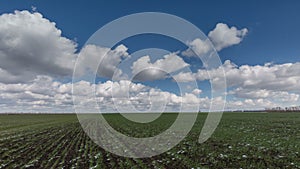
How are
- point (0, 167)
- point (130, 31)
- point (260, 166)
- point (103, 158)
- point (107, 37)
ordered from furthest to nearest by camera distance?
point (130, 31), point (107, 37), point (103, 158), point (0, 167), point (260, 166)

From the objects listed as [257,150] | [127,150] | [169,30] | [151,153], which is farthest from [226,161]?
[169,30]

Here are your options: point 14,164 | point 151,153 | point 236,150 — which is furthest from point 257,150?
point 14,164

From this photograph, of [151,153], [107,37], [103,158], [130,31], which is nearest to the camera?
[103,158]

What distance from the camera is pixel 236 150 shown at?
53.5 ft

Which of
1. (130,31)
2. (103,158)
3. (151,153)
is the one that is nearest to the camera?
(103,158)

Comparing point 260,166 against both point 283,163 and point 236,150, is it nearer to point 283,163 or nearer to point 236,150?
point 283,163

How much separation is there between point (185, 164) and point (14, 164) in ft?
35.9

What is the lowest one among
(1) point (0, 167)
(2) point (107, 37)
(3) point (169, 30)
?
(1) point (0, 167)

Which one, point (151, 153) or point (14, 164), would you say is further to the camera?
point (151, 153)

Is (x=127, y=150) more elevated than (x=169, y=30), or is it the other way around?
(x=169, y=30)

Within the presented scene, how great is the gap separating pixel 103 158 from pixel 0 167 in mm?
6194

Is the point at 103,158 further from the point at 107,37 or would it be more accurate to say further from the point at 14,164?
the point at 107,37

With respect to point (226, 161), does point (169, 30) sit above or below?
above

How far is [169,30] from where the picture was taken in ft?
89.1
